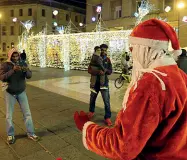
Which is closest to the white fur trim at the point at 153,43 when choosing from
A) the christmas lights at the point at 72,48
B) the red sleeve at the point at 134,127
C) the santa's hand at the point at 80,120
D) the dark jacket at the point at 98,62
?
the red sleeve at the point at 134,127

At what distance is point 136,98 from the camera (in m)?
1.31

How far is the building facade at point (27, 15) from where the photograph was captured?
44.3 metres

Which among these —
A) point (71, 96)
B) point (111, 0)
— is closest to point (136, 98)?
point (71, 96)

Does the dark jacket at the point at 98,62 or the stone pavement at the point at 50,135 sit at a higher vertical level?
the dark jacket at the point at 98,62

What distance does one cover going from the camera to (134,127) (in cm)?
129

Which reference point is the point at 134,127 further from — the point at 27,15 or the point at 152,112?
the point at 27,15

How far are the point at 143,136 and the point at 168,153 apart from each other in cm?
20

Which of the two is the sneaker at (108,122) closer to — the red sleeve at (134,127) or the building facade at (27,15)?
the red sleeve at (134,127)

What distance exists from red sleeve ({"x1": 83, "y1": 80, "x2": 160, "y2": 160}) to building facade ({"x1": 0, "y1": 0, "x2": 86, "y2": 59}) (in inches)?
1680

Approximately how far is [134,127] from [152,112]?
13 cm

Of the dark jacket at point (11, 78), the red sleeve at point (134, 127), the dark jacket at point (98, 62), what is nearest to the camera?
the red sleeve at point (134, 127)

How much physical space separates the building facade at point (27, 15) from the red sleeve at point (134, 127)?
140 feet

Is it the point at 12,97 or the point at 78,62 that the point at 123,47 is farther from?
the point at 12,97

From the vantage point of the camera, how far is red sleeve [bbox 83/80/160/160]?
50.2 inches
